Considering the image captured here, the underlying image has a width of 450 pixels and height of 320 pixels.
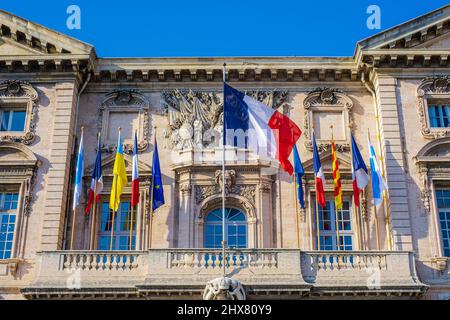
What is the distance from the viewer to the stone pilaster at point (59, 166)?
2595 centimetres

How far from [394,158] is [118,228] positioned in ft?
33.5

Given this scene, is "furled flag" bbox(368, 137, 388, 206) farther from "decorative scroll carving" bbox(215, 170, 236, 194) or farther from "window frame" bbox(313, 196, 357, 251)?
"decorative scroll carving" bbox(215, 170, 236, 194)

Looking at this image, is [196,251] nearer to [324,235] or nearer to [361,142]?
[324,235]

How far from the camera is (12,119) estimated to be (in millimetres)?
28609

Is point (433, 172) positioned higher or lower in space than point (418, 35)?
lower

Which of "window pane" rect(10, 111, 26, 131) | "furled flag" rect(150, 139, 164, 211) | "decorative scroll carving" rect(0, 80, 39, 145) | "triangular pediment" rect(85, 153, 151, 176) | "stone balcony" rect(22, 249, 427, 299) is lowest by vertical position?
"stone balcony" rect(22, 249, 427, 299)

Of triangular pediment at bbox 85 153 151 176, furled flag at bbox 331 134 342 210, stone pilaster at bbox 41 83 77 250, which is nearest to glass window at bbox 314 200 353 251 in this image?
furled flag at bbox 331 134 342 210

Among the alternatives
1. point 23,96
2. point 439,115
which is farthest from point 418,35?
point 23,96

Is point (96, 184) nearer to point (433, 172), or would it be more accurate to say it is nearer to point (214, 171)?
point (214, 171)

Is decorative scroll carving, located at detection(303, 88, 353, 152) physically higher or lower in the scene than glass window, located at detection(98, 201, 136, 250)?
higher

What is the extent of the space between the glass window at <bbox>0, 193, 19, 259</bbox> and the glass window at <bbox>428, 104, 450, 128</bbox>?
50.9 feet

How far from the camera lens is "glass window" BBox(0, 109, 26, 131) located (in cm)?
2839

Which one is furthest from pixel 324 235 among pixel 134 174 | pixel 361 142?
pixel 134 174
